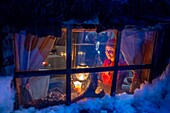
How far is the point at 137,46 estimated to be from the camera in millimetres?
3336

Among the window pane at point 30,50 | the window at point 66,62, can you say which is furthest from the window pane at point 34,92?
the window pane at point 30,50

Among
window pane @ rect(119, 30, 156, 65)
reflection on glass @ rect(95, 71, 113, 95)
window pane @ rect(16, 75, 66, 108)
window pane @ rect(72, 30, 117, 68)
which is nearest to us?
window pane @ rect(16, 75, 66, 108)

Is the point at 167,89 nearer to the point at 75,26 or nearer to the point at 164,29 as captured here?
the point at 164,29

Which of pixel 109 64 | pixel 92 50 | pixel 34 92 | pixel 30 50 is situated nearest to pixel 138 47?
pixel 109 64

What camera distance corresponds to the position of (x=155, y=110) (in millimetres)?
2986

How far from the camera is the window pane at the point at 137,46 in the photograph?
3193 millimetres

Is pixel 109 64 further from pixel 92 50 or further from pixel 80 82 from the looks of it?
pixel 92 50

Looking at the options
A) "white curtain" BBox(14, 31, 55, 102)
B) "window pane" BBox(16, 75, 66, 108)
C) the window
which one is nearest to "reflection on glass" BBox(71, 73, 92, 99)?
the window

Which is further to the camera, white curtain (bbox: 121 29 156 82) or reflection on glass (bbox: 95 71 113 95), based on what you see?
reflection on glass (bbox: 95 71 113 95)

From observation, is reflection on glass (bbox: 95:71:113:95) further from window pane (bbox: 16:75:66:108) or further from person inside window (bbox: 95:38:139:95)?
window pane (bbox: 16:75:66:108)

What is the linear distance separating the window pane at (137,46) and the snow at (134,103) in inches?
16.5

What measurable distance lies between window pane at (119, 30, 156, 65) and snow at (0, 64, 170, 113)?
0.42 metres

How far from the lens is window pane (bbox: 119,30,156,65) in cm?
319

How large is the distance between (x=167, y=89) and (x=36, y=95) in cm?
218
